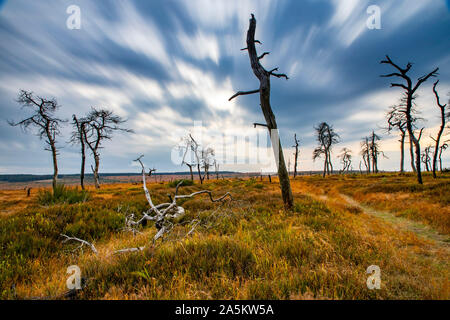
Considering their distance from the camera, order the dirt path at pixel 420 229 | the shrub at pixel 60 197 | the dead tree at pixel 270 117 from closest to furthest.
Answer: the dirt path at pixel 420 229, the dead tree at pixel 270 117, the shrub at pixel 60 197

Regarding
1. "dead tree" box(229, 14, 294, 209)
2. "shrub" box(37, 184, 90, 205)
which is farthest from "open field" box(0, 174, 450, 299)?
"shrub" box(37, 184, 90, 205)

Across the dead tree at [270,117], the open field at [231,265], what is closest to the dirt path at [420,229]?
the open field at [231,265]

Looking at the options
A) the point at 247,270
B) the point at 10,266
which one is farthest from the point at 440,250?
the point at 10,266

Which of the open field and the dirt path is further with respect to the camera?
the dirt path

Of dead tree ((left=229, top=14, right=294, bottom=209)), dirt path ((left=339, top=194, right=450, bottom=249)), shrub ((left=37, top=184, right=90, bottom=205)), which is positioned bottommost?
dirt path ((left=339, top=194, right=450, bottom=249))

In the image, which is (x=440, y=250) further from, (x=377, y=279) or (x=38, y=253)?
(x=38, y=253)

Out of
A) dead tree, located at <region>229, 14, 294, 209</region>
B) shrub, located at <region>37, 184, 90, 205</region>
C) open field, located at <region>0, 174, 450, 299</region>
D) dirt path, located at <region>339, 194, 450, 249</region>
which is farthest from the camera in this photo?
shrub, located at <region>37, 184, 90, 205</region>

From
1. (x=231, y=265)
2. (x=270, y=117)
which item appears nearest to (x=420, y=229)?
(x=270, y=117)

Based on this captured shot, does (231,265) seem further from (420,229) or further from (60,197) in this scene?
(60,197)

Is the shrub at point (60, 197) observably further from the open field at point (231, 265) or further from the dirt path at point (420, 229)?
the dirt path at point (420, 229)

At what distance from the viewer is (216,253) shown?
2762mm

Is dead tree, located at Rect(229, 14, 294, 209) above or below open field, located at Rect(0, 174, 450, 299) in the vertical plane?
above

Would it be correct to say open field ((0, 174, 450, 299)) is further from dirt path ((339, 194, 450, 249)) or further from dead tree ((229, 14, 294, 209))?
dead tree ((229, 14, 294, 209))

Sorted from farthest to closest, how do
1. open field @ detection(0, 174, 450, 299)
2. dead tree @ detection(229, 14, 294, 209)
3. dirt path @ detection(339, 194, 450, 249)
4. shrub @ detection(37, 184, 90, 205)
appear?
shrub @ detection(37, 184, 90, 205)
dead tree @ detection(229, 14, 294, 209)
dirt path @ detection(339, 194, 450, 249)
open field @ detection(0, 174, 450, 299)
